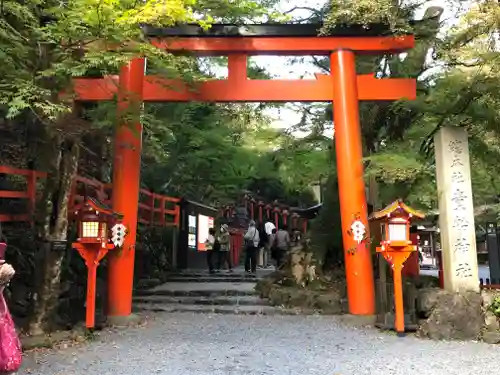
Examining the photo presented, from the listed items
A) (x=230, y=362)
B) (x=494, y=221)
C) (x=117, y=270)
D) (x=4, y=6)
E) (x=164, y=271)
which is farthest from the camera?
(x=164, y=271)

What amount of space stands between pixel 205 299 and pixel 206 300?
84 mm

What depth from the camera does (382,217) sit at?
26.5ft

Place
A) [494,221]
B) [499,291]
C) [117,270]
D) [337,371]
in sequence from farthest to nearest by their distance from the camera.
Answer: [494,221], [117,270], [499,291], [337,371]

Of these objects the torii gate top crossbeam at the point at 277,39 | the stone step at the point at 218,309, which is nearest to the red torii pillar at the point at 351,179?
the torii gate top crossbeam at the point at 277,39

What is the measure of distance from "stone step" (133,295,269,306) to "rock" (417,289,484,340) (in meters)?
4.06

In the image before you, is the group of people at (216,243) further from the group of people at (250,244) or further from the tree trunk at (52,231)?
the tree trunk at (52,231)

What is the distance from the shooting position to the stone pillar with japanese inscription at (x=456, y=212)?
25.3 ft

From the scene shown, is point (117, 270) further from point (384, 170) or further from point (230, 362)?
point (384, 170)

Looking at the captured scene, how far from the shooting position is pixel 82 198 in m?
9.79

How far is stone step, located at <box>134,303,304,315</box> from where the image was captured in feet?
32.5

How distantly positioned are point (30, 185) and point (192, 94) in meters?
3.59

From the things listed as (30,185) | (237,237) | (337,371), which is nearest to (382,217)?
(337,371)

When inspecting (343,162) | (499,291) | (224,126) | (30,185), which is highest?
(224,126)

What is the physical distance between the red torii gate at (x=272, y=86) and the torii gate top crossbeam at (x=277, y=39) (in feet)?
0.06
